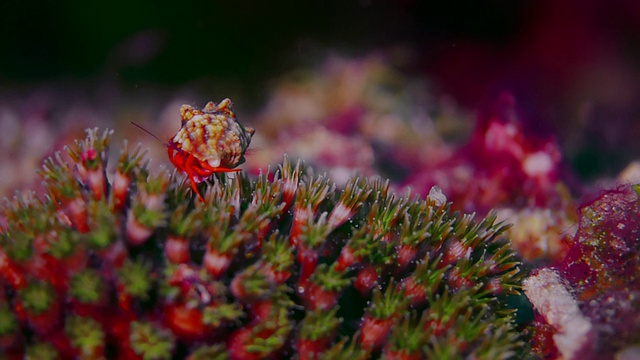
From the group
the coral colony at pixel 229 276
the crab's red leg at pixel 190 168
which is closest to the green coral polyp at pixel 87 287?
the coral colony at pixel 229 276

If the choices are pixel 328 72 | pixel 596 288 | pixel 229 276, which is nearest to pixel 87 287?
pixel 229 276

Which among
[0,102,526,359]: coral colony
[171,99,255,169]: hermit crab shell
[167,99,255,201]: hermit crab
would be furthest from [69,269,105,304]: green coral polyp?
[171,99,255,169]: hermit crab shell

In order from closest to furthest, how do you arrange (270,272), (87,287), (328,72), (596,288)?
(87,287), (270,272), (596,288), (328,72)

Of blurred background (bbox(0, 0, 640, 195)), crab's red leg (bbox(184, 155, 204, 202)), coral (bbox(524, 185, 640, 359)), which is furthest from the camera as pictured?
blurred background (bbox(0, 0, 640, 195))

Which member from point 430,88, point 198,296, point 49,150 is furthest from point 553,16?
point 49,150

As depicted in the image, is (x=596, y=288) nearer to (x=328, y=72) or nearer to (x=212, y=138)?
(x=212, y=138)

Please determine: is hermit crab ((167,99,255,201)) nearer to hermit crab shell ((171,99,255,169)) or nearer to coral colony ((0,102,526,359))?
hermit crab shell ((171,99,255,169))
